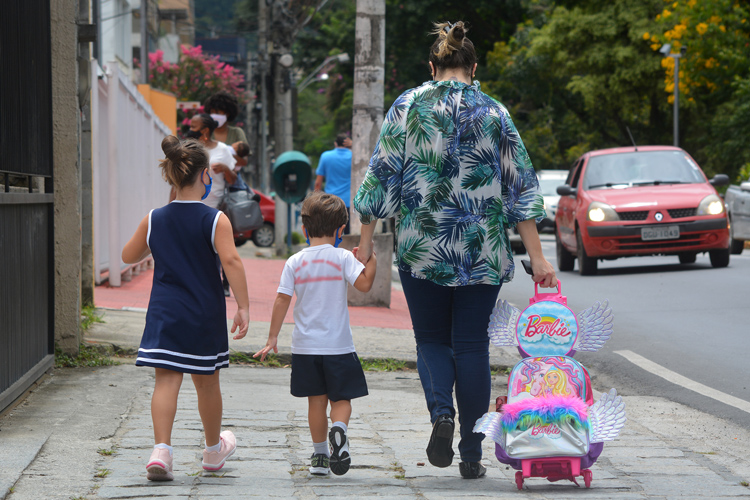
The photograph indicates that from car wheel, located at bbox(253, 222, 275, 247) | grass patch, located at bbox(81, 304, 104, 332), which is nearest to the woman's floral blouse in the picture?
grass patch, located at bbox(81, 304, 104, 332)

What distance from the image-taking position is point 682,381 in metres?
6.71

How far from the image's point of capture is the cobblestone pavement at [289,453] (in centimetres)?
382

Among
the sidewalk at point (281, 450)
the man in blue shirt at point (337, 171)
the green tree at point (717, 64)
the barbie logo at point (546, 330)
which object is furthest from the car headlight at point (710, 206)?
the green tree at point (717, 64)

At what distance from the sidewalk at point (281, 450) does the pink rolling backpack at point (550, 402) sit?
0.13 metres

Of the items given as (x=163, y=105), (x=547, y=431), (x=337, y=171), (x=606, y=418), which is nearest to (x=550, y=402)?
(x=547, y=431)

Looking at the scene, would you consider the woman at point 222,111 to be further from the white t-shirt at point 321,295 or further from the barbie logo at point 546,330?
the barbie logo at point 546,330

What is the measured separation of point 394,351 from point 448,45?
3.80 meters

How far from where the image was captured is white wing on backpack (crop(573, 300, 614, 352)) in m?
4.16

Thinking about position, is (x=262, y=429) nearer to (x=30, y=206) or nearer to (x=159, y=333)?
(x=159, y=333)

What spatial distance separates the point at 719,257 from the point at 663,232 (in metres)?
1.23

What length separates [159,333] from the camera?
13.3 feet

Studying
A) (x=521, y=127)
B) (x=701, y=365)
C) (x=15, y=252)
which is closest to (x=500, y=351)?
(x=701, y=365)

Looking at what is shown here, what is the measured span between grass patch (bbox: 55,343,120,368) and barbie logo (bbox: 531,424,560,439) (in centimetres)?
346

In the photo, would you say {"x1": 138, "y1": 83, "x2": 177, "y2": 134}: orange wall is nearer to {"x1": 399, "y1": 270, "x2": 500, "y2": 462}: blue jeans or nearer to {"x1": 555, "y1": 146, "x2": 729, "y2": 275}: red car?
{"x1": 555, "y1": 146, "x2": 729, "y2": 275}: red car
